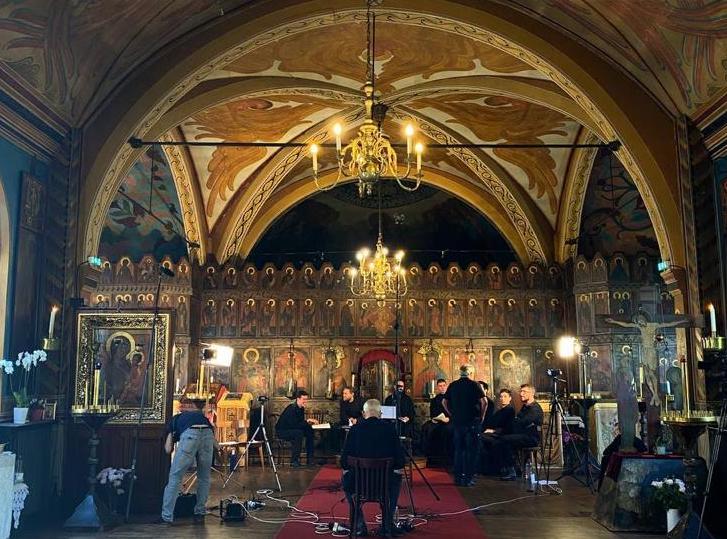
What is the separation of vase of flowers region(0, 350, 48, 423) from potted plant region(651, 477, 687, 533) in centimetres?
673

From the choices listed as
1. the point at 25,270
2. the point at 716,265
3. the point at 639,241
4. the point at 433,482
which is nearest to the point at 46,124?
the point at 25,270

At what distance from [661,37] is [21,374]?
28.3ft

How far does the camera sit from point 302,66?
11602mm

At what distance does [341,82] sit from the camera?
12430 millimetres

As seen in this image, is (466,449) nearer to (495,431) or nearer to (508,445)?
(508,445)

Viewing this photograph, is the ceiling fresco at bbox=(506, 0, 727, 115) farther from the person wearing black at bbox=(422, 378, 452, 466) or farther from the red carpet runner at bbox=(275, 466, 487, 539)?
the person wearing black at bbox=(422, 378, 452, 466)

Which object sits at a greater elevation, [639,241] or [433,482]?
[639,241]

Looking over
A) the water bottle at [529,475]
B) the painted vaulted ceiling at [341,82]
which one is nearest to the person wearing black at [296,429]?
the water bottle at [529,475]

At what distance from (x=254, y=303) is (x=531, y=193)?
6.80 metres

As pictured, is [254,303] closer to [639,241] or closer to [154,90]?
[154,90]

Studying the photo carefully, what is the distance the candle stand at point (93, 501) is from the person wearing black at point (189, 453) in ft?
2.12

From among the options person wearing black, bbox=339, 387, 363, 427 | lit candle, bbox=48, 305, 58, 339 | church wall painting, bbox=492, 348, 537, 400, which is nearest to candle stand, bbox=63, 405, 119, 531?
lit candle, bbox=48, 305, 58, 339

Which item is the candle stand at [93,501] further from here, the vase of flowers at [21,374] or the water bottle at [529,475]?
the water bottle at [529,475]

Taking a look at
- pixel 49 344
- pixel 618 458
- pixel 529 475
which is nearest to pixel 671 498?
pixel 618 458
